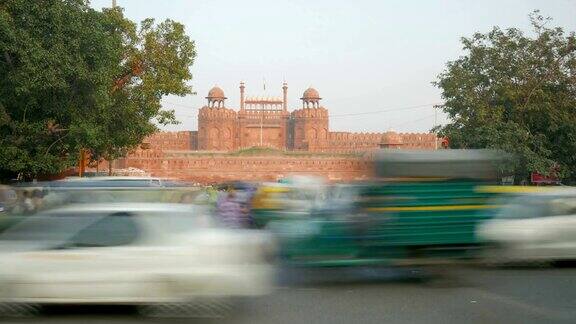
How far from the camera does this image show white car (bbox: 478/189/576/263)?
10156 mm

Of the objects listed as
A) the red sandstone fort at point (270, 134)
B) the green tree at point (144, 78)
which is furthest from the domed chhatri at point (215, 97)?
the green tree at point (144, 78)

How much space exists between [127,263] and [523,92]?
26.2 meters

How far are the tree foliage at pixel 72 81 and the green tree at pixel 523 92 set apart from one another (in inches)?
417

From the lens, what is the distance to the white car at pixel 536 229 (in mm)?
10156

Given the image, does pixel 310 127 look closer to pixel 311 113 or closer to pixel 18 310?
pixel 311 113

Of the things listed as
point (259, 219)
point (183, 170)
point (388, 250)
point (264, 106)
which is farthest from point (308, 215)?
point (264, 106)

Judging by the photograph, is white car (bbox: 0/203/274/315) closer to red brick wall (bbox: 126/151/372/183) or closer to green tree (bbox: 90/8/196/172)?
green tree (bbox: 90/8/196/172)

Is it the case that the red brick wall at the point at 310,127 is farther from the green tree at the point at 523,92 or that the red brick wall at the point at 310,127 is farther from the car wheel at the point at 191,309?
the car wheel at the point at 191,309

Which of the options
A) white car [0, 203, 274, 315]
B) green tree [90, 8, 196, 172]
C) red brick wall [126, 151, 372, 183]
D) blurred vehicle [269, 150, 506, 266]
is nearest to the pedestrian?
blurred vehicle [269, 150, 506, 266]

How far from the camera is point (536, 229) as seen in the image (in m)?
10.2

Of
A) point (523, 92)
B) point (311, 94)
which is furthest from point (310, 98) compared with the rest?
point (523, 92)

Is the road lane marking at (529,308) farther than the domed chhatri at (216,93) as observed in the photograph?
No

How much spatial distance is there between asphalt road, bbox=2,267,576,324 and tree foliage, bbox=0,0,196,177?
563 inches

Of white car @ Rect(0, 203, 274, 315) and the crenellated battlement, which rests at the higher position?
the crenellated battlement
